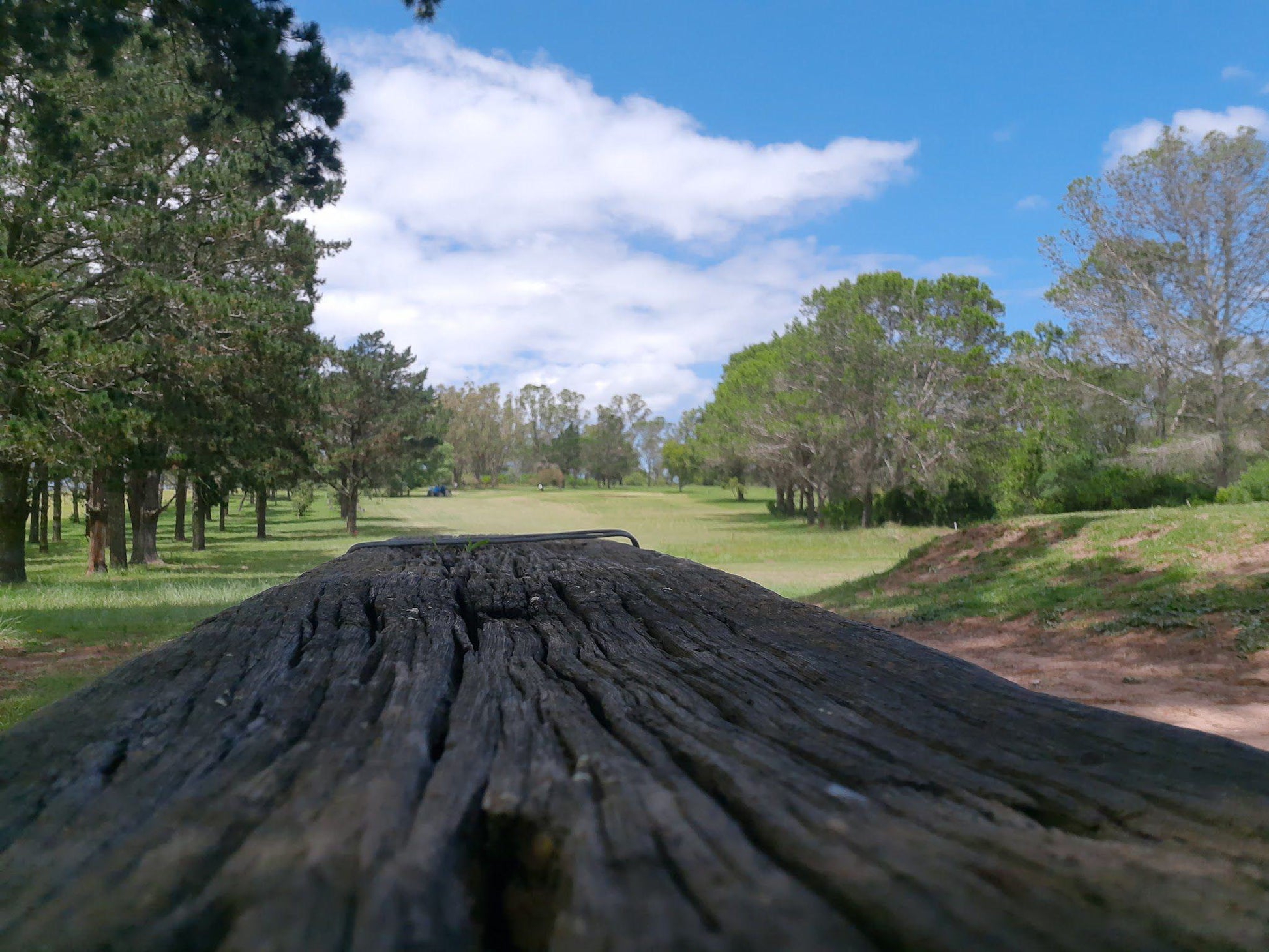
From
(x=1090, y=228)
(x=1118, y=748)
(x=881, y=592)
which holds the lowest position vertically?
(x=881, y=592)

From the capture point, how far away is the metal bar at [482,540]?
12.8ft

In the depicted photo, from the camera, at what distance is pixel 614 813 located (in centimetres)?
75

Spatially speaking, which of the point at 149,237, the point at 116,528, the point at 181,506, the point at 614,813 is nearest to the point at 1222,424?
the point at 149,237

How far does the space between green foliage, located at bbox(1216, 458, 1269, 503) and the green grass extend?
391 cm

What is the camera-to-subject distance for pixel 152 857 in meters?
0.71

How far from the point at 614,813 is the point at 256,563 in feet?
77.6

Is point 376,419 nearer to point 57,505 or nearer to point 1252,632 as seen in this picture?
Result: point 57,505

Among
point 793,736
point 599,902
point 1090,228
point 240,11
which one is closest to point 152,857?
point 599,902

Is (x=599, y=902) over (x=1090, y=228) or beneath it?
beneath

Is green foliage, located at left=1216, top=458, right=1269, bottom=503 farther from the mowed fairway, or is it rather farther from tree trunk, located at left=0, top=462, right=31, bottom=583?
tree trunk, located at left=0, top=462, right=31, bottom=583

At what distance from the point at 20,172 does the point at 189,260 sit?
3150mm

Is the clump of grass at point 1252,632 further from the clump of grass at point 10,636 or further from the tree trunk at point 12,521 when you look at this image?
the tree trunk at point 12,521

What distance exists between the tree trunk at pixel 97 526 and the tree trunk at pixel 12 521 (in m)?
2.59

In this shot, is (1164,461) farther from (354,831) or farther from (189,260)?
(354,831)
